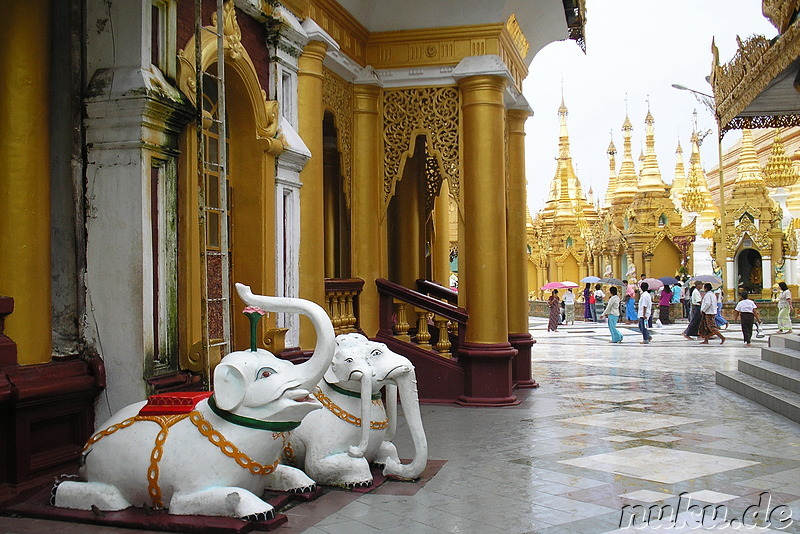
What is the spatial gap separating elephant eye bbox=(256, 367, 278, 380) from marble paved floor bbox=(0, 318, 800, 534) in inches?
33.2

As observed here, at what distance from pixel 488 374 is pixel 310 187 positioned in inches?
124

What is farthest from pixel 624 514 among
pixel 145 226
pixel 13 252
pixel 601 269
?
pixel 601 269

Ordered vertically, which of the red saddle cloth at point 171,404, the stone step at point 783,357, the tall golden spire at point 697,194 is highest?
the tall golden spire at point 697,194

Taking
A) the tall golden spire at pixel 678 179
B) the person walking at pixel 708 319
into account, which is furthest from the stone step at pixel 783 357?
the tall golden spire at pixel 678 179

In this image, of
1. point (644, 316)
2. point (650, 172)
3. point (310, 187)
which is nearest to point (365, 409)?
point (310, 187)

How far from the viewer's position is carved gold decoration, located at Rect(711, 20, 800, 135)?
10633mm

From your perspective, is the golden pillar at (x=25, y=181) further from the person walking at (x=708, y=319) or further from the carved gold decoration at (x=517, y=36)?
the person walking at (x=708, y=319)

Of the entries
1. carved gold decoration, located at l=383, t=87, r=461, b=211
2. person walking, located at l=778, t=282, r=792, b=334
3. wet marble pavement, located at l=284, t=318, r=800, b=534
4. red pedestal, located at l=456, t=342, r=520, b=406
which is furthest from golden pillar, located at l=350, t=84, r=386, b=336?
person walking, located at l=778, t=282, r=792, b=334

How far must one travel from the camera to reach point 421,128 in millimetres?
9984

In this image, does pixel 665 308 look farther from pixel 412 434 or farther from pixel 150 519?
pixel 150 519

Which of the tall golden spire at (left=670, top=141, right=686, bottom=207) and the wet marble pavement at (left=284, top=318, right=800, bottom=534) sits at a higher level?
the tall golden spire at (left=670, top=141, right=686, bottom=207)

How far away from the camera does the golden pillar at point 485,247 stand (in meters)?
9.56

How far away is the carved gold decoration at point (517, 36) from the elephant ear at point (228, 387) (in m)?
6.82

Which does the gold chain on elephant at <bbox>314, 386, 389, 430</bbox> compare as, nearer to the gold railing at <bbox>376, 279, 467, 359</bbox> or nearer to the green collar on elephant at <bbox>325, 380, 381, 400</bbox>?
the green collar on elephant at <bbox>325, 380, 381, 400</bbox>
